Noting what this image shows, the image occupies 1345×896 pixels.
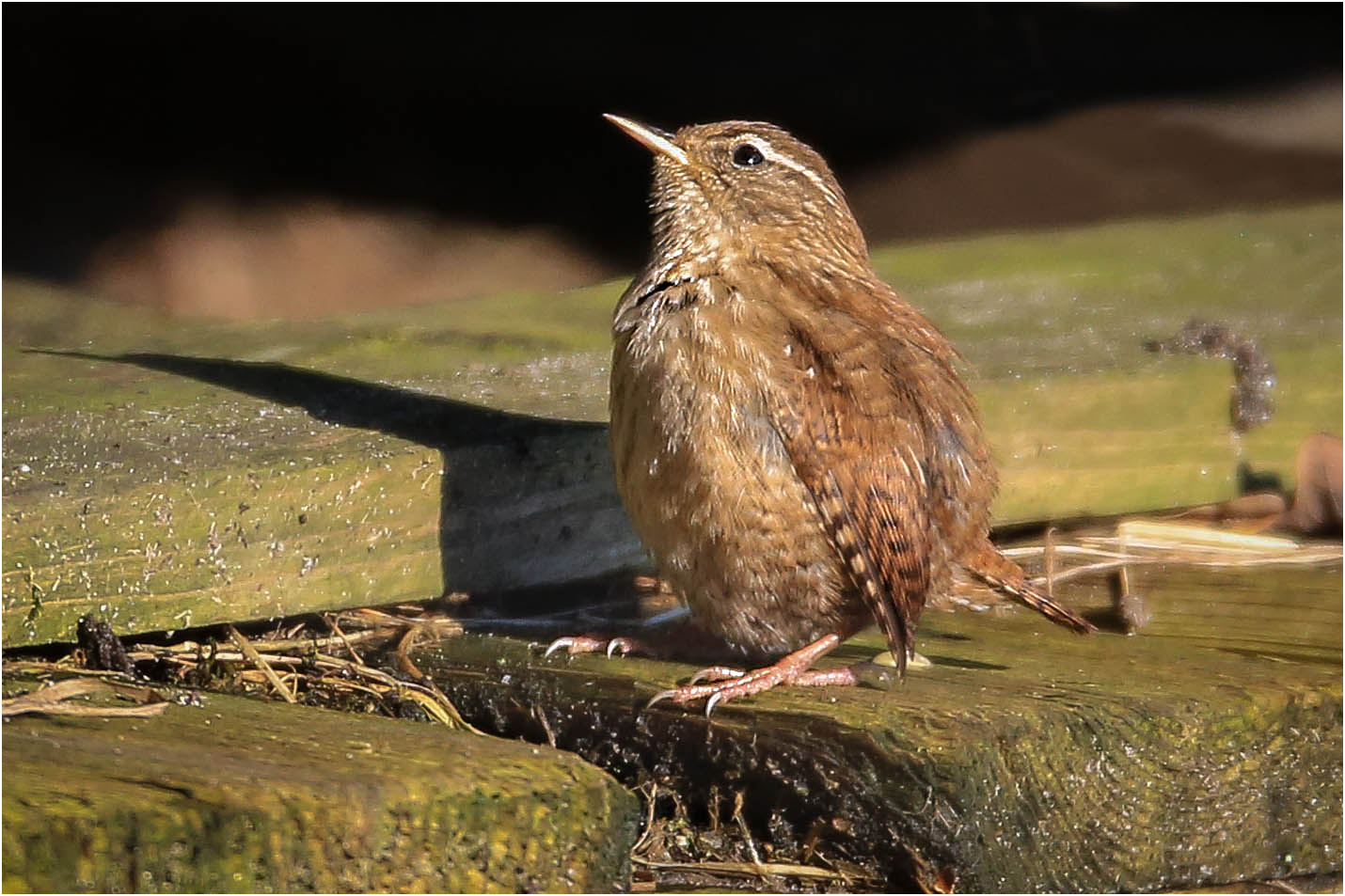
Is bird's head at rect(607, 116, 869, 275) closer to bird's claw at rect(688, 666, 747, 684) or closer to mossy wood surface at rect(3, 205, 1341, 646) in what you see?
mossy wood surface at rect(3, 205, 1341, 646)

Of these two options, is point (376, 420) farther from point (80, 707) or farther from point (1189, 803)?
point (1189, 803)

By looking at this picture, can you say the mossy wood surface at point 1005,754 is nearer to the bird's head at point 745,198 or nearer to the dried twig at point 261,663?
the dried twig at point 261,663

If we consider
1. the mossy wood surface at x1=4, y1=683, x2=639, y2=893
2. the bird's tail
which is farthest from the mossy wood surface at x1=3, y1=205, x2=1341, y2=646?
the mossy wood surface at x1=4, y1=683, x2=639, y2=893

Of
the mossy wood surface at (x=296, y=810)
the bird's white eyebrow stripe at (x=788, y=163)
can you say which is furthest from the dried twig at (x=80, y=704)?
the bird's white eyebrow stripe at (x=788, y=163)

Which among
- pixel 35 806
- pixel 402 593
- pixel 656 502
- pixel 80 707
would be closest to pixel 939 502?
pixel 656 502

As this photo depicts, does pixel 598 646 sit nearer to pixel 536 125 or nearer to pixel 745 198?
pixel 745 198

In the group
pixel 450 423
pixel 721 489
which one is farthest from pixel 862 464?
pixel 450 423
